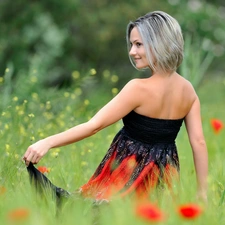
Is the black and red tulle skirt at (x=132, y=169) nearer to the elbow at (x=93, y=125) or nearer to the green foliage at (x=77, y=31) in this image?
the elbow at (x=93, y=125)

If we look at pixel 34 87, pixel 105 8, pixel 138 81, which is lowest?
pixel 105 8

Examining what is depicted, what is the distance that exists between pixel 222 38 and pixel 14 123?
10305mm

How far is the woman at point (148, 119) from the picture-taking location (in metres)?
3.39

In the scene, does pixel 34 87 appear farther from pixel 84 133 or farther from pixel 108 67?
pixel 108 67

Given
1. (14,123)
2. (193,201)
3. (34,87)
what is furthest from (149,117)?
(34,87)

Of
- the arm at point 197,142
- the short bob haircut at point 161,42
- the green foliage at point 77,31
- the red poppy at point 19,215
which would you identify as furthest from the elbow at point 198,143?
the green foliage at point 77,31

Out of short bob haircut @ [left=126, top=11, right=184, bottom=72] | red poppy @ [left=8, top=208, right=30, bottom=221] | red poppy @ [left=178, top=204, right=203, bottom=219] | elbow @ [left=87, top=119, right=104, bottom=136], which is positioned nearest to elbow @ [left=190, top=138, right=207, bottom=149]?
short bob haircut @ [left=126, top=11, right=184, bottom=72]

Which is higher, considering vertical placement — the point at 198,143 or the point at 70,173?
the point at 198,143

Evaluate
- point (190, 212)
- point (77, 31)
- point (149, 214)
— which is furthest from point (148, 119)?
point (77, 31)

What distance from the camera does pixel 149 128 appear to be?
11.6 feet

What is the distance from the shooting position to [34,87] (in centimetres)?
676

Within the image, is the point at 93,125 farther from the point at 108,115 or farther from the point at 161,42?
the point at 161,42

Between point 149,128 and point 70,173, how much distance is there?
3.00ft

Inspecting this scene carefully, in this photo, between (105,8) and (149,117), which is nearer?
(149,117)
